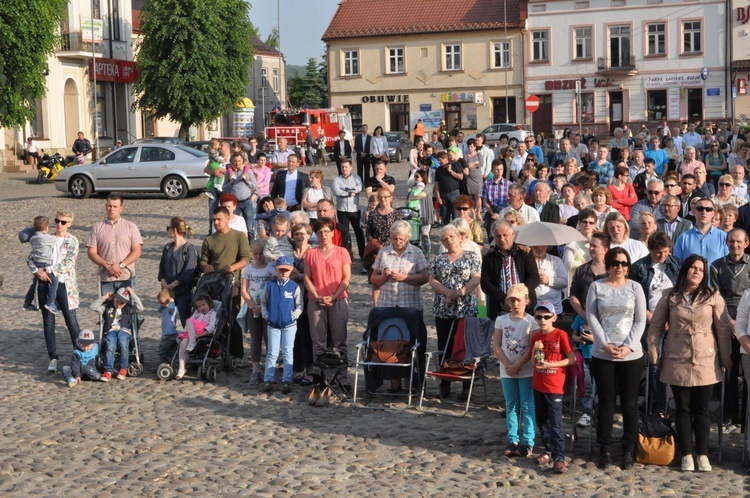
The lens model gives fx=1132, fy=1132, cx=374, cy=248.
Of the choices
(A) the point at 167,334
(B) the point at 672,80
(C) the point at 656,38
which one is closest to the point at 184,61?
(C) the point at 656,38

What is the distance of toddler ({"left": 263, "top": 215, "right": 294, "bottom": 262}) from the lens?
444 inches

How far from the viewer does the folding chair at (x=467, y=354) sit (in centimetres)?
973

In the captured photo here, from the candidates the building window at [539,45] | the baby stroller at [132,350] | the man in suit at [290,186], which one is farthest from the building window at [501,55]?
the baby stroller at [132,350]

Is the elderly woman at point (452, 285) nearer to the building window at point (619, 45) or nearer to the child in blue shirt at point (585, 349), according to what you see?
the child in blue shirt at point (585, 349)

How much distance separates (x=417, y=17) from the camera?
64.1m

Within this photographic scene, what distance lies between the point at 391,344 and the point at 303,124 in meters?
40.3

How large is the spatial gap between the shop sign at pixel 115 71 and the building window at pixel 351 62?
1561 centimetres

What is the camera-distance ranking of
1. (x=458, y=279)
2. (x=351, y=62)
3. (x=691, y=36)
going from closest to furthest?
(x=458, y=279), (x=691, y=36), (x=351, y=62)

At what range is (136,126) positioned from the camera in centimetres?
5444

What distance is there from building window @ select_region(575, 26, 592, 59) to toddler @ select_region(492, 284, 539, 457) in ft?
176

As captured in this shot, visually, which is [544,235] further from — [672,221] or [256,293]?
[256,293]

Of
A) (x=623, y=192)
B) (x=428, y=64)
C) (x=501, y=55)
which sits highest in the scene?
(x=501, y=55)

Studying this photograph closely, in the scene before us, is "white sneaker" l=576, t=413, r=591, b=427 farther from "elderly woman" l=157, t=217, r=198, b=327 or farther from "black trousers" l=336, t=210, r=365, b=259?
"black trousers" l=336, t=210, r=365, b=259

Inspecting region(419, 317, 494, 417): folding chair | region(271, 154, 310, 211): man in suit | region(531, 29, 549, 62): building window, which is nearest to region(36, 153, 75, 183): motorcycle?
region(271, 154, 310, 211): man in suit
